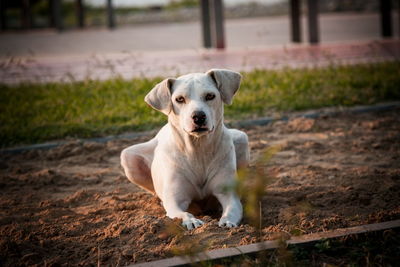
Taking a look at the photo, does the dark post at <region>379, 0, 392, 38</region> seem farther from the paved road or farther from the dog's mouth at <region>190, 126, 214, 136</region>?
the dog's mouth at <region>190, 126, 214, 136</region>

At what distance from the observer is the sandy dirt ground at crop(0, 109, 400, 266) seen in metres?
3.98

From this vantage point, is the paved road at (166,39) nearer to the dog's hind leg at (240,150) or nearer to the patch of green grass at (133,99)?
the patch of green grass at (133,99)

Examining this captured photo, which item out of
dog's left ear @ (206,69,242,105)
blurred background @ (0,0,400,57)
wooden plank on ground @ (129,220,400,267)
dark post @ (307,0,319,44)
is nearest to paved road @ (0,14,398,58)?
blurred background @ (0,0,400,57)

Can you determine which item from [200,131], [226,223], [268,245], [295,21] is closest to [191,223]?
[226,223]

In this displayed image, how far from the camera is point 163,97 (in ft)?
15.4

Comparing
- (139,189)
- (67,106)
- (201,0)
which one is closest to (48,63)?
(201,0)

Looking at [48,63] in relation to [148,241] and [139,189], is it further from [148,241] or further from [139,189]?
[148,241]

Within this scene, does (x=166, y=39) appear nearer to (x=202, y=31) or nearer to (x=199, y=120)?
(x=202, y=31)

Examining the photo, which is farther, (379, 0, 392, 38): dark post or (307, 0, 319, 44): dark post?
(379, 0, 392, 38): dark post

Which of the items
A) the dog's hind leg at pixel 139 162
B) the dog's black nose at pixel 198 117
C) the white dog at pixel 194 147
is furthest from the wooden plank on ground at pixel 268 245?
the dog's hind leg at pixel 139 162

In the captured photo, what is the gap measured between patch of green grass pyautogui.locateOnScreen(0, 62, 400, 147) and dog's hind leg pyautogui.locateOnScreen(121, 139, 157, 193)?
229 centimetres

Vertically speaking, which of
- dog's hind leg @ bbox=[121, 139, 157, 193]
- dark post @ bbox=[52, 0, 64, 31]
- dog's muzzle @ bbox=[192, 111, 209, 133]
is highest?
dark post @ bbox=[52, 0, 64, 31]

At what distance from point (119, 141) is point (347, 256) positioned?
4163mm

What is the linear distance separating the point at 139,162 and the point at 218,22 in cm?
939
